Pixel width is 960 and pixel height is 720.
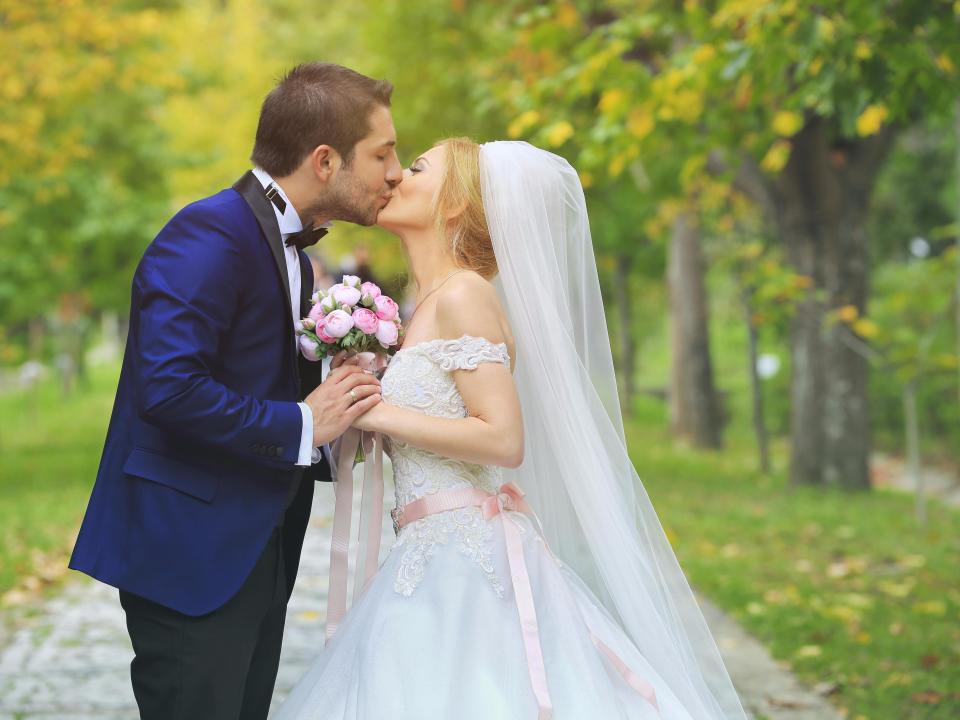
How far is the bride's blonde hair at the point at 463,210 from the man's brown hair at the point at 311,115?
0.42 metres

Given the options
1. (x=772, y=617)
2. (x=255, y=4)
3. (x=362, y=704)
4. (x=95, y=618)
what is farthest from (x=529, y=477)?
(x=255, y=4)

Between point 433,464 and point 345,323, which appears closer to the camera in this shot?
point 345,323

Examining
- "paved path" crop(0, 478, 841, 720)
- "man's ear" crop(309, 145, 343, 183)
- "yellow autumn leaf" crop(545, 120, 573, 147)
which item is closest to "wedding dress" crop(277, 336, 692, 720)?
"man's ear" crop(309, 145, 343, 183)

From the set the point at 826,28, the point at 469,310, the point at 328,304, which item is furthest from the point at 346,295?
the point at 826,28

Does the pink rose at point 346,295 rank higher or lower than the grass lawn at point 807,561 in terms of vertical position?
higher

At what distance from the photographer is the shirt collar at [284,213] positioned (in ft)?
10.6

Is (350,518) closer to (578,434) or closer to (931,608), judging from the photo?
(578,434)

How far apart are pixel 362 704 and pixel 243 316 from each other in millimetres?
1046

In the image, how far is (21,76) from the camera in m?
11.5

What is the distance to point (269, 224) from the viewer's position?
3158 millimetres

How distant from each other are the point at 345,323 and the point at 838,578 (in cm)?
601

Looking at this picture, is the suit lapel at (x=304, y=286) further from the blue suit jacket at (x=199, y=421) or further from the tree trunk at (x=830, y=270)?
the tree trunk at (x=830, y=270)

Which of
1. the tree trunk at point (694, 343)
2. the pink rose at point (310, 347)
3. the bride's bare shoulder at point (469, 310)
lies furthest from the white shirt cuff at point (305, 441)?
the tree trunk at point (694, 343)

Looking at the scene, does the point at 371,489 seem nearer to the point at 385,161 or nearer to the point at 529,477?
the point at 529,477
